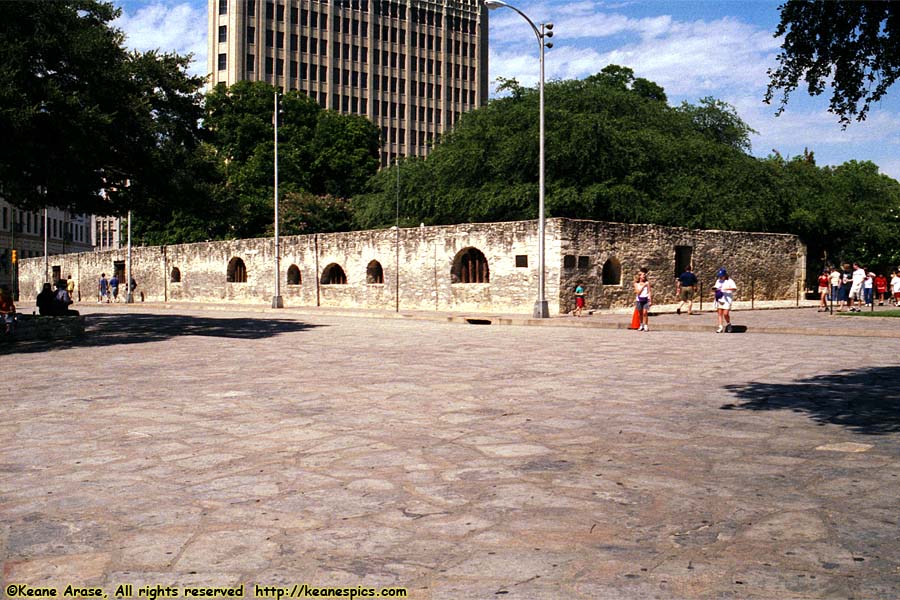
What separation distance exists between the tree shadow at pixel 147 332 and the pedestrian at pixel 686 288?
42.8 feet

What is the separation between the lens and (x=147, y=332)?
1980cm

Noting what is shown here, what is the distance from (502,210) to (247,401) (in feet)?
98.2

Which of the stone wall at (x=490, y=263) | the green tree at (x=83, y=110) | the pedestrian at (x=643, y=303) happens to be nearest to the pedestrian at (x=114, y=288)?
the stone wall at (x=490, y=263)

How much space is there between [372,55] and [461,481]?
9453 centimetres

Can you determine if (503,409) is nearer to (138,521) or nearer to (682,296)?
(138,521)

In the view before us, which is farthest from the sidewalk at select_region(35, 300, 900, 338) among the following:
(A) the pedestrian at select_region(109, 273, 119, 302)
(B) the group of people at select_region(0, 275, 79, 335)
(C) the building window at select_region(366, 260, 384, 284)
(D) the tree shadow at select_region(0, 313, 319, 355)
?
(A) the pedestrian at select_region(109, 273, 119, 302)

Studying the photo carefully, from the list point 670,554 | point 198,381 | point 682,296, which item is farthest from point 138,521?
point 682,296

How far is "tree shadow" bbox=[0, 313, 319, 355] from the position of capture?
1617 centimetres

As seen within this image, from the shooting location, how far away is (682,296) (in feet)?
100

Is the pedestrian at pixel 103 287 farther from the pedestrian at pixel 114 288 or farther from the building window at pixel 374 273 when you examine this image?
the building window at pixel 374 273

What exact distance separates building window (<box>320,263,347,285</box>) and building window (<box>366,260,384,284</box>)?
2.08m

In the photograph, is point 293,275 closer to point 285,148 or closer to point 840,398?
point 285,148

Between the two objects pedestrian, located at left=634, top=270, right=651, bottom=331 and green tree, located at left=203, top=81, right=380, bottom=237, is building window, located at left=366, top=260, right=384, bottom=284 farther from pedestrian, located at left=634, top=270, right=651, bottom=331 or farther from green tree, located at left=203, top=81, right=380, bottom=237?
green tree, located at left=203, top=81, right=380, bottom=237

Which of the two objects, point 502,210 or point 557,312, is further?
point 502,210
